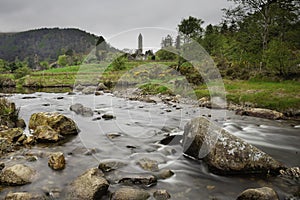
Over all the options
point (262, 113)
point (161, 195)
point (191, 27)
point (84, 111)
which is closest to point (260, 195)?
point (161, 195)

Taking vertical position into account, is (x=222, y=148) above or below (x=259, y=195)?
above

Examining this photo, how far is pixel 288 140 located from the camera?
11031 millimetres

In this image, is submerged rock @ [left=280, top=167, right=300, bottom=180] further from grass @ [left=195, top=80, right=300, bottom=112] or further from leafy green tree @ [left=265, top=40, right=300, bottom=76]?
leafy green tree @ [left=265, top=40, right=300, bottom=76]

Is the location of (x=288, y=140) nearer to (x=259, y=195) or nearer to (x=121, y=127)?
(x=259, y=195)

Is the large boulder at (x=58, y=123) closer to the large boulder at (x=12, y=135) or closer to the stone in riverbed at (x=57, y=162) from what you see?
the large boulder at (x=12, y=135)

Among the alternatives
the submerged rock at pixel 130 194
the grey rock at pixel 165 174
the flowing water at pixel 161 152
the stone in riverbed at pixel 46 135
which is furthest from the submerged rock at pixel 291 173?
the stone in riverbed at pixel 46 135

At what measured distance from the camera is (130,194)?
5.64m

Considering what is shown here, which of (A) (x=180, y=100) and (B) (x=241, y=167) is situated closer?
(B) (x=241, y=167)

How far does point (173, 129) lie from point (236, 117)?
5787 millimetres

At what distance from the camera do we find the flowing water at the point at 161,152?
251 inches

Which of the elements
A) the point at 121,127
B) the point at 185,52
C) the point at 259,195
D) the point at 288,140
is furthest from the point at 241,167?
the point at 185,52

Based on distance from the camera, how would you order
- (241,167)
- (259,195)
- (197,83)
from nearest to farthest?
(259,195), (241,167), (197,83)

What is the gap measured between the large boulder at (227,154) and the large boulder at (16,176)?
17.2 feet

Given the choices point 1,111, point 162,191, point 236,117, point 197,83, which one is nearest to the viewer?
point 162,191
